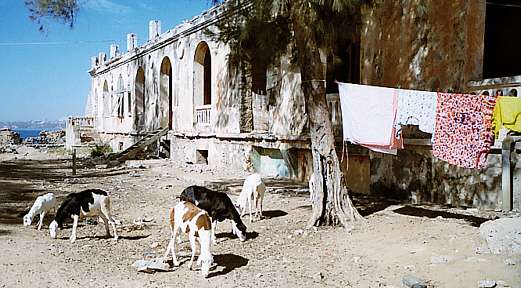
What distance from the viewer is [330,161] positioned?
27.4 ft

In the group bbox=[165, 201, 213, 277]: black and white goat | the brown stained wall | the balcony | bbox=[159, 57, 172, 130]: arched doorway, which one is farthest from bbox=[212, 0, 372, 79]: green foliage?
the balcony

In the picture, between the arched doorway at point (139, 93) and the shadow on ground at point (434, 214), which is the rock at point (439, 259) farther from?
the arched doorway at point (139, 93)

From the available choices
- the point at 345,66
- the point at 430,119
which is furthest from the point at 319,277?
the point at 345,66

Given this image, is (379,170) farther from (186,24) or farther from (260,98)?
(186,24)

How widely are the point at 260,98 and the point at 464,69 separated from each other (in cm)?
840

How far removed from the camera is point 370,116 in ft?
25.5

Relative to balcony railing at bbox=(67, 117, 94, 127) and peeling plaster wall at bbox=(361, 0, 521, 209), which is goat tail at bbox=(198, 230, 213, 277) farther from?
balcony railing at bbox=(67, 117, 94, 127)

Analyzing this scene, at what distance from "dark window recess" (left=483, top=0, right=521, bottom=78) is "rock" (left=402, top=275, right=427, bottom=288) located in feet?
28.4

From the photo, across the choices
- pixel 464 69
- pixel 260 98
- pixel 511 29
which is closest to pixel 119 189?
pixel 260 98

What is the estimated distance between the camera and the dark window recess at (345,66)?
44.7ft

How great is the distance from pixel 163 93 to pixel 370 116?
17877mm

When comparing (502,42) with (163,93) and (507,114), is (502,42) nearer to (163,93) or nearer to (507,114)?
(507,114)

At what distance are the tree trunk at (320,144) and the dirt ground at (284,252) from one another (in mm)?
346

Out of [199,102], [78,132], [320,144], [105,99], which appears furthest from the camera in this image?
[105,99]
